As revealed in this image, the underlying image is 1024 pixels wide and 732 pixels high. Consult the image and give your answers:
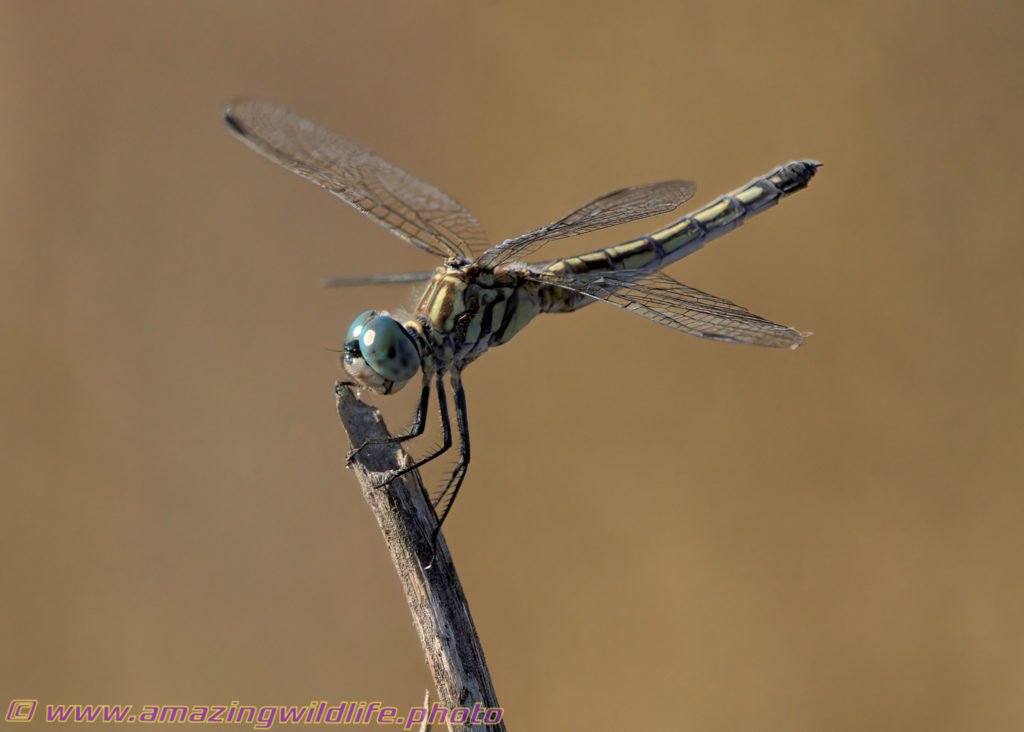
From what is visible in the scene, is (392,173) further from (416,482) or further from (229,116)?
(416,482)

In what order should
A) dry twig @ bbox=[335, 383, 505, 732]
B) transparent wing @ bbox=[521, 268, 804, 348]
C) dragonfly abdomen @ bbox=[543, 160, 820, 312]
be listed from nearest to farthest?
dry twig @ bbox=[335, 383, 505, 732] < transparent wing @ bbox=[521, 268, 804, 348] < dragonfly abdomen @ bbox=[543, 160, 820, 312]

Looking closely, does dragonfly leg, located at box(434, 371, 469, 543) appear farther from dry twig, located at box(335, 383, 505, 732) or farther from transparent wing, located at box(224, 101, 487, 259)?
transparent wing, located at box(224, 101, 487, 259)

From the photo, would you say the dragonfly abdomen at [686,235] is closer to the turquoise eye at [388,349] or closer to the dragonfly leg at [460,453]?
the dragonfly leg at [460,453]

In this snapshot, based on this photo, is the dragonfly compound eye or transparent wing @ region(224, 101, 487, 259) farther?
transparent wing @ region(224, 101, 487, 259)

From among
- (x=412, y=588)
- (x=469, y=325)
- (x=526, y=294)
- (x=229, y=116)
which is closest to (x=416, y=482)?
(x=412, y=588)

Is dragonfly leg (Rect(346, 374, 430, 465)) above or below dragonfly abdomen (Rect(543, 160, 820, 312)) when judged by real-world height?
below

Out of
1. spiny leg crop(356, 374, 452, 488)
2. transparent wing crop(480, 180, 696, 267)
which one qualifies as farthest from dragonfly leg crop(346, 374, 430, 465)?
transparent wing crop(480, 180, 696, 267)

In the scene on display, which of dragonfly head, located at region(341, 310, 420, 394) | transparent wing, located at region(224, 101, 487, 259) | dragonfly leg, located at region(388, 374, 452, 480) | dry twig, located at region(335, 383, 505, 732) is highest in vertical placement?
transparent wing, located at region(224, 101, 487, 259)

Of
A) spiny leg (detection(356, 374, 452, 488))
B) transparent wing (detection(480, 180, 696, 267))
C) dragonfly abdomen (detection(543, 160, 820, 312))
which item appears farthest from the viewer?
dragonfly abdomen (detection(543, 160, 820, 312))

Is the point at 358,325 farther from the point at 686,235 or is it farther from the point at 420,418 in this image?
the point at 686,235
